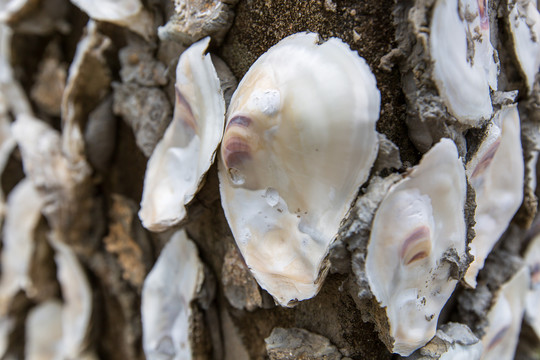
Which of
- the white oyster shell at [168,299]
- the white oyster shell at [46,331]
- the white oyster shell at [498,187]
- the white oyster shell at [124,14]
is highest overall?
the white oyster shell at [124,14]

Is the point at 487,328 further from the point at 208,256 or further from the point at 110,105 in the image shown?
the point at 110,105

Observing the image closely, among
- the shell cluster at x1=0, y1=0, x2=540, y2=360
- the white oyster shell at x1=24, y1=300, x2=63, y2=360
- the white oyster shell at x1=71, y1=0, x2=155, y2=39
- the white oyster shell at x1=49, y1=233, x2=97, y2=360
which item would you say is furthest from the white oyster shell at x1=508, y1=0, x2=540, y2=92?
the white oyster shell at x1=24, y1=300, x2=63, y2=360

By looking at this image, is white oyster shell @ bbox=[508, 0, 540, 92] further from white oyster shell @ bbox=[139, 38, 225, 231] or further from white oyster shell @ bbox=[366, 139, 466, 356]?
white oyster shell @ bbox=[139, 38, 225, 231]

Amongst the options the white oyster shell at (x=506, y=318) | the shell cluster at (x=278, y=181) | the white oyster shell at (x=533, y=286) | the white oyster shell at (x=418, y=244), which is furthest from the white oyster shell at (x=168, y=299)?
the white oyster shell at (x=533, y=286)

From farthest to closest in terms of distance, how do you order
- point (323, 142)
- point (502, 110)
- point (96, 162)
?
point (96, 162) < point (502, 110) < point (323, 142)

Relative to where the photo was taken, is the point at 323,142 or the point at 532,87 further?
the point at 532,87

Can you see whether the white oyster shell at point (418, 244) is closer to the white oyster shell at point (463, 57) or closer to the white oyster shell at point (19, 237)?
the white oyster shell at point (463, 57)

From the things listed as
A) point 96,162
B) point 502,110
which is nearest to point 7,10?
point 96,162
